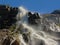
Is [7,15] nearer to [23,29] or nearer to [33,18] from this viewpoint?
[33,18]

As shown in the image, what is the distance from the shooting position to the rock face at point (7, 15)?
53.3 meters

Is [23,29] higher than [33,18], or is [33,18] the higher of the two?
[33,18]

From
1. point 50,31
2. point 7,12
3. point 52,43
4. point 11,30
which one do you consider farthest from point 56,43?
point 7,12

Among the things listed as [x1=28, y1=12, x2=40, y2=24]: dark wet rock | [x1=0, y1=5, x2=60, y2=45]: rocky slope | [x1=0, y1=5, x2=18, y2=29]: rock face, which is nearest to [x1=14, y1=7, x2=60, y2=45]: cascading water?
[x1=0, y1=5, x2=60, y2=45]: rocky slope

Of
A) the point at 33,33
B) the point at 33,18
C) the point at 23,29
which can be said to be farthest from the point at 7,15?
the point at 33,33

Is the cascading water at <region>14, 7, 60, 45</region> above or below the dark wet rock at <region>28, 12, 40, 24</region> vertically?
below

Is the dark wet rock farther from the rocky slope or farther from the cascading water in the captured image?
the cascading water

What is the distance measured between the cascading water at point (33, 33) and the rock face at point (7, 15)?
3.32ft

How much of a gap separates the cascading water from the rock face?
3.32ft

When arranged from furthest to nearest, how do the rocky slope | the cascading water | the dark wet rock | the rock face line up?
the dark wet rock
the rock face
the cascading water
the rocky slope

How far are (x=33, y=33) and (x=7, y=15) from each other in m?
7.71

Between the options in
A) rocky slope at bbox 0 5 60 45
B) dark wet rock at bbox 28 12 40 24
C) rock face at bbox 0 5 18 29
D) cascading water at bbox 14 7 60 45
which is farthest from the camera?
dark wet rock at bbox 28 12 40 24

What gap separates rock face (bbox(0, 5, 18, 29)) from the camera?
175ft

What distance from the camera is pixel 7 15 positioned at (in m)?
55.8
